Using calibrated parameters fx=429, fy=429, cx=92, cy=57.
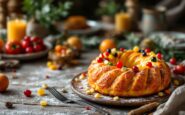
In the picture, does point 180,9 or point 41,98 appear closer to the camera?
point 41,98

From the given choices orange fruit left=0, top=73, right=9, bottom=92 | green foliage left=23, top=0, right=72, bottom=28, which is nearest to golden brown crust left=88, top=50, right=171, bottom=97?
orange fruit left=0, top=73, right=9, bottom=92

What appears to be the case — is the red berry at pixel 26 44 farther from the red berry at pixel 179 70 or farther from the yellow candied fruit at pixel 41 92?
the red berry at pixel 179 70

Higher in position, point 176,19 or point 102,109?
point 176,19

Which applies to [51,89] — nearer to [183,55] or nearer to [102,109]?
[102,109]

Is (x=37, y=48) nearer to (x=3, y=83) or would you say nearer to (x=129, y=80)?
(x=3, y=83)

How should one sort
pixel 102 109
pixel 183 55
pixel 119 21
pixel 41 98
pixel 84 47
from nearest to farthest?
pixel 102 109 → pixel 41 98 → pixel 183 55 → pixel 84 47 → pixel 119 21

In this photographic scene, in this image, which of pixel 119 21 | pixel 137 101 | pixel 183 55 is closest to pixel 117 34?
pixel 119 21

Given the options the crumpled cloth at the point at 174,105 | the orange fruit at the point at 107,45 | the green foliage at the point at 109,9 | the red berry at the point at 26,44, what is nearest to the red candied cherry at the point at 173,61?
the orange fruit at the point at 107,45

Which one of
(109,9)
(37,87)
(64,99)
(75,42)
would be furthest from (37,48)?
(109,9)
